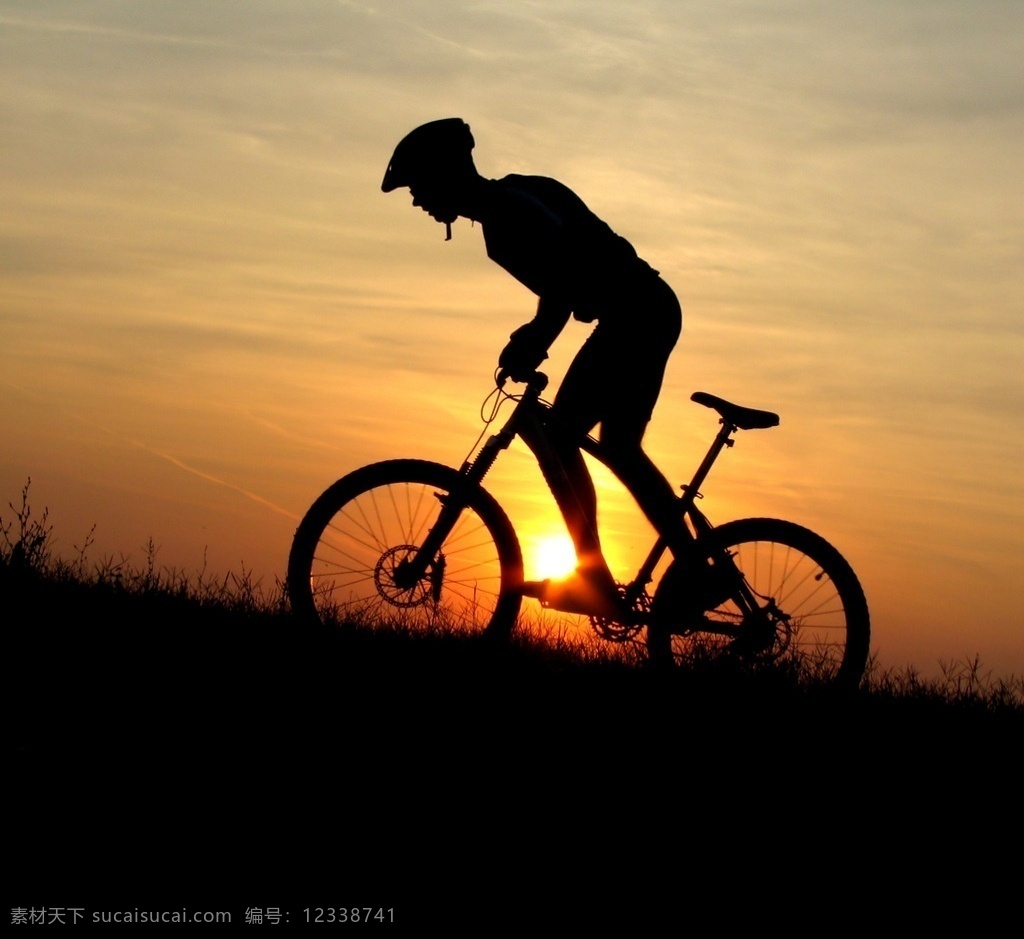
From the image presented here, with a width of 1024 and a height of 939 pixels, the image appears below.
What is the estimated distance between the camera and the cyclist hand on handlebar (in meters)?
6.54

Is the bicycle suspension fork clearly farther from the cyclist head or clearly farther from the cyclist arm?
the cyclist head

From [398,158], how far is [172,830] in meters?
3.80

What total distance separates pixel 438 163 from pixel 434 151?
0.20 feet

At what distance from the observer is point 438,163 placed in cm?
656

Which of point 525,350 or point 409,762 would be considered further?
point 525,350

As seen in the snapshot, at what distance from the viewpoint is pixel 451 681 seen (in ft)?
17.8

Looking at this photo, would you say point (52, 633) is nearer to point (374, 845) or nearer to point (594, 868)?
point (374, 845)

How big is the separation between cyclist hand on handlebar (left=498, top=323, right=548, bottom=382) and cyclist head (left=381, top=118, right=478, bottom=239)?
0.67 metres

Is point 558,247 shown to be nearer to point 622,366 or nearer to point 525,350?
point 525,350

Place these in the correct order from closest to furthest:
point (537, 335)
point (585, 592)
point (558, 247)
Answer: point (558, 247) < point (537, 335) < point (585, 592)

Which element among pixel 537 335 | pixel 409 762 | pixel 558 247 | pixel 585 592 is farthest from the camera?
pixel 585 592

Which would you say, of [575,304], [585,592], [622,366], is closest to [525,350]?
[575,304]

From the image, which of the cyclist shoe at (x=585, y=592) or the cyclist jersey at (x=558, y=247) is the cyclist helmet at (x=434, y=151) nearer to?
the cyclist jersey at (x=558, y=247)

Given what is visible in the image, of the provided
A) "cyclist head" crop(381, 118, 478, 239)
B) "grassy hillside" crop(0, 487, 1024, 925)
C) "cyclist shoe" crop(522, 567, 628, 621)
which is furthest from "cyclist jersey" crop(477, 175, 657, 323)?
"grassy hillside" crop(0, 487, 1024, 925)
